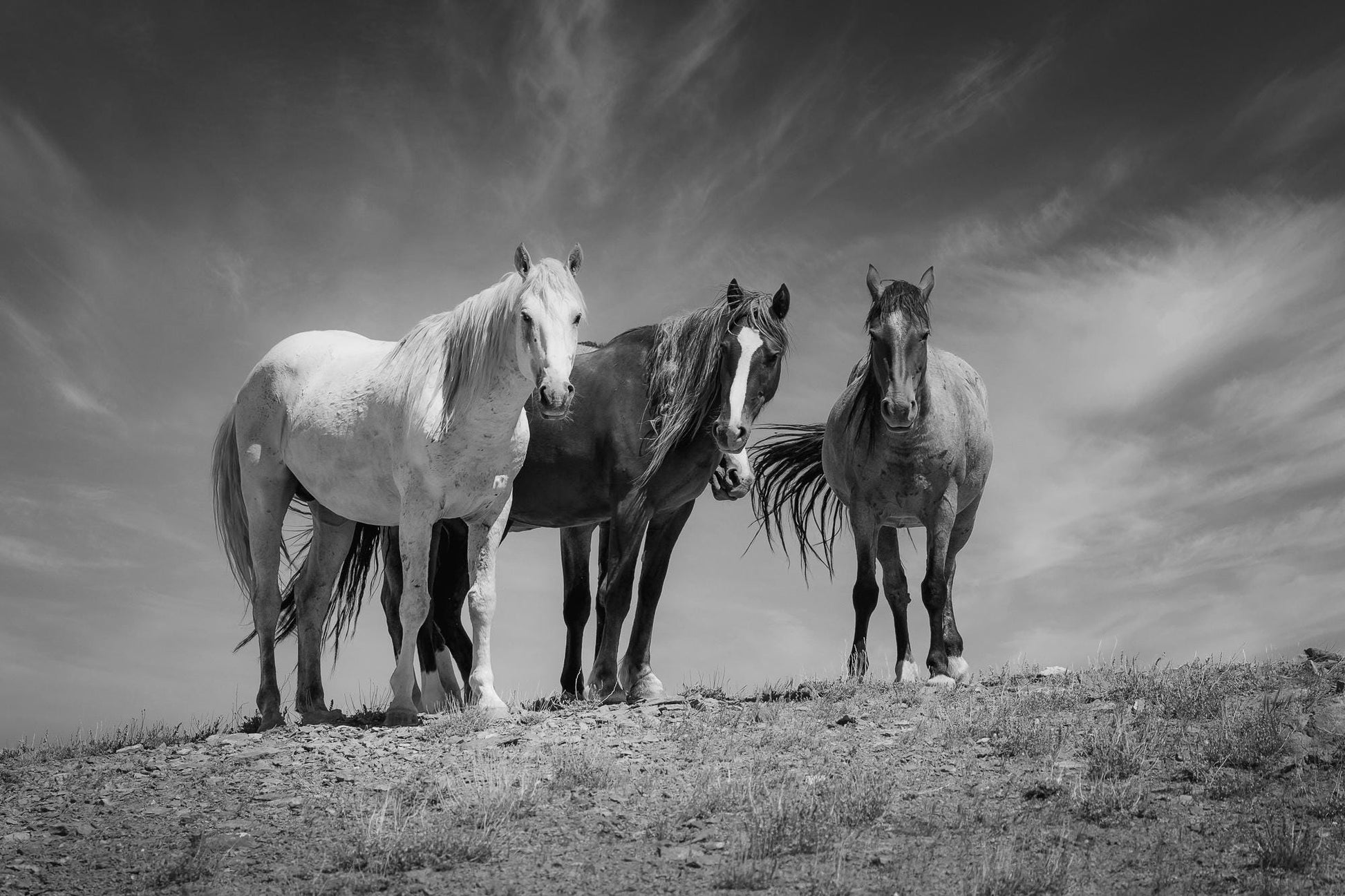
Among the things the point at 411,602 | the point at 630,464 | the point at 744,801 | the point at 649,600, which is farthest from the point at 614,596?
the point at 744,801

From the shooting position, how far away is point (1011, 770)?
22.9 feet

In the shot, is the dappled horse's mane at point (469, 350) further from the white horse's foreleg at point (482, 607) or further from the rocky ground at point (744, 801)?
the rocky ground at point (744, 801)

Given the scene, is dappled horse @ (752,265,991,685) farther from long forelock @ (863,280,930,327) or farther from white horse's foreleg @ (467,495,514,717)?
white horse's foreleg @ (467,495,514,717)

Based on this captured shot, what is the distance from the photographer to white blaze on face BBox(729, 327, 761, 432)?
8.84 meters

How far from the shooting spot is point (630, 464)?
9555mm

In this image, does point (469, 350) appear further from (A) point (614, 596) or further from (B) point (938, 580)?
(B) point (938, 580)

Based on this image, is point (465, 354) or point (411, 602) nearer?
point (411, 602)

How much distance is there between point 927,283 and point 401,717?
5.35 meters

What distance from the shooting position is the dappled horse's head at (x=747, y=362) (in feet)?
29.1

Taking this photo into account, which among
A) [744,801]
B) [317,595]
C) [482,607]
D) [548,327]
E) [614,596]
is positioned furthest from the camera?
[317,595]

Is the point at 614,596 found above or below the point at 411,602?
above

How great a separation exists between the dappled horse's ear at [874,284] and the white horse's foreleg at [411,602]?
13.0 ft

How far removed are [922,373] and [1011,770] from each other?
12.1 ft

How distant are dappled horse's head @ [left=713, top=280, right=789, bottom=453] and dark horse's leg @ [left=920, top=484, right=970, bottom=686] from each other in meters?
→ 1.82
